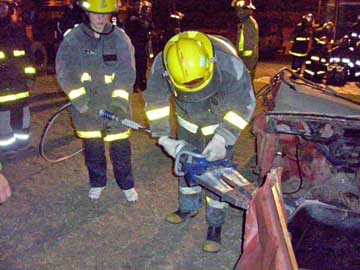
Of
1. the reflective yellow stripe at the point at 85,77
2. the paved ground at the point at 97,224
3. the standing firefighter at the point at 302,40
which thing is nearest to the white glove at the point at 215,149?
the paved ground at the point at 97,224

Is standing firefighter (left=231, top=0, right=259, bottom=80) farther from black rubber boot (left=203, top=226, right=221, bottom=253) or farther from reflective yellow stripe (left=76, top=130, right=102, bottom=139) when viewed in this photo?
black rubber boot (left=203, top=226, right=221, bottom=253)

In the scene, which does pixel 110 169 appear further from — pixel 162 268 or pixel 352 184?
pixel 352 184

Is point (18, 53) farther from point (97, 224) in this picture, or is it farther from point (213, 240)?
point (213, 240)

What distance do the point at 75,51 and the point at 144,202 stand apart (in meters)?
1.63

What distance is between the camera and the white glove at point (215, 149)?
3223mm

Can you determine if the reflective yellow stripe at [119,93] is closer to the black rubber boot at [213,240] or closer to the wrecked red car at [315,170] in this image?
the wrecked red car at [315,170]

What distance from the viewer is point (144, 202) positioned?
4617mm

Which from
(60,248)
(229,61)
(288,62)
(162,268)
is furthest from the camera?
(288,62)

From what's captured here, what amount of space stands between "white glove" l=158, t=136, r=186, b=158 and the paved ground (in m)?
0.89

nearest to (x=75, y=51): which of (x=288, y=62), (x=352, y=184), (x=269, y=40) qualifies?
(x=352, y=184)

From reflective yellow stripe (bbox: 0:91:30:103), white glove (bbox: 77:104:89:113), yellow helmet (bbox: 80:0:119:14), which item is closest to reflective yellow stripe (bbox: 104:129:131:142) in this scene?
white glove (bbox: 77:104:89:113)

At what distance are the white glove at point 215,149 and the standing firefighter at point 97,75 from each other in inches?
43.2

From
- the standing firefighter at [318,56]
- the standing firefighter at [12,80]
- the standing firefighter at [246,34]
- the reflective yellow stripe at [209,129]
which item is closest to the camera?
the reflective yellow stripe at [209,129]

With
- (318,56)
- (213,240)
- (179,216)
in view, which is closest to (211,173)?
(213,240)
